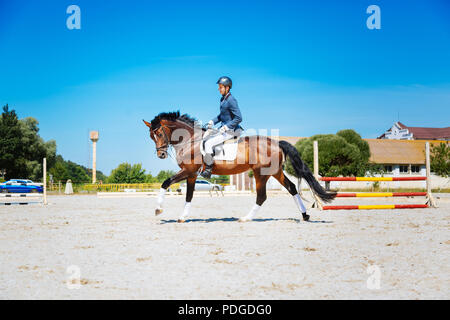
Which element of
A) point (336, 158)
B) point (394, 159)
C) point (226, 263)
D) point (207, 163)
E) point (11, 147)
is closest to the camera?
point (226, 263)

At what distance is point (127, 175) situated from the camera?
4597 centimetres

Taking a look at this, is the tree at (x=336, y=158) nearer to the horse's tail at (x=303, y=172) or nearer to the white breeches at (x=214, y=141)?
the horse's tail at (x=303, y=172)

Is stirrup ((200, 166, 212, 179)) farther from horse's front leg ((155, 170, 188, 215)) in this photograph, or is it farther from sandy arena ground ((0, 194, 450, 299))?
sandy arena ground ((0, 194, 450, 299))

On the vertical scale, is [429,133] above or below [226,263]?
above

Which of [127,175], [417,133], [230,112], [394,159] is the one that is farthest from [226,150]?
[417,133]

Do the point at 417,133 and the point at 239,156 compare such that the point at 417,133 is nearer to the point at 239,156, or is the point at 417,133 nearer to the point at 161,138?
the point at 239,156

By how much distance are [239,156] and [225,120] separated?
0.91 m

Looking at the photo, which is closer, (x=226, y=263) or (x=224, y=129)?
(x=226, y=263)

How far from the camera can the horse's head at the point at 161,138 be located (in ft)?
28.5
